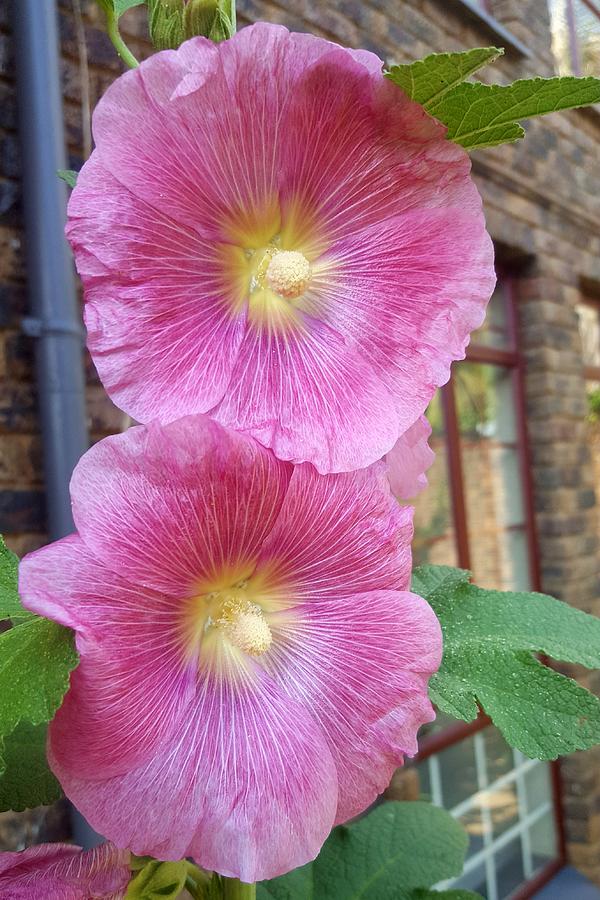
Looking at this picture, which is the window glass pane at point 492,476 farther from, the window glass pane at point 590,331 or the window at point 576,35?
the window at point 576,35

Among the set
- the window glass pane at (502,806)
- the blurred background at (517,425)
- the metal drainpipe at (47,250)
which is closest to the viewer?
the metal drainpipe at (47,250)

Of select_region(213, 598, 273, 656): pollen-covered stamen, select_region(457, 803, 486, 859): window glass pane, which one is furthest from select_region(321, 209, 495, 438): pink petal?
select_region(457, 803, 486, 859): window glass pane

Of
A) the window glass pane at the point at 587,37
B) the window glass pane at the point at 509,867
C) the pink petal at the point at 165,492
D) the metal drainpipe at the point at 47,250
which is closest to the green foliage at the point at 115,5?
the pink petal at the point at 165,492

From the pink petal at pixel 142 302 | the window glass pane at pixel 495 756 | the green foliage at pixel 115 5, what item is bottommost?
the window glass pane at pixel 495 756

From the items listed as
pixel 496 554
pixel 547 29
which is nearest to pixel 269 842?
pixel 496 554

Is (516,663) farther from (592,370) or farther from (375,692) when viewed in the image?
(592,370)
